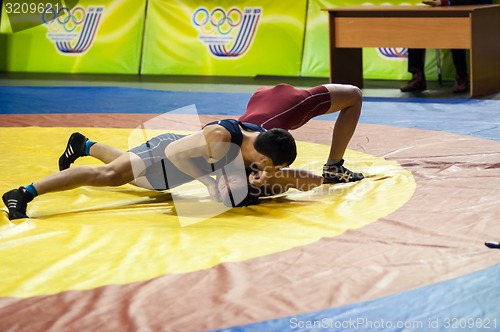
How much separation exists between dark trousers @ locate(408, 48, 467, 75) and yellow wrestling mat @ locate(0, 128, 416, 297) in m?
3.52

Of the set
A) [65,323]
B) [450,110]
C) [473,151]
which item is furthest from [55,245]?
[450,110]

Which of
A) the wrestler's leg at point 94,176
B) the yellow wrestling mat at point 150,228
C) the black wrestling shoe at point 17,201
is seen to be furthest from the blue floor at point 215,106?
the black wrestling shoe at point 17,201

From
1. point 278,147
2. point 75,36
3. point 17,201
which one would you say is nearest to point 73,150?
point 17,201

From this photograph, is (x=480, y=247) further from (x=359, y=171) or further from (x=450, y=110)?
(x=450, y=110)

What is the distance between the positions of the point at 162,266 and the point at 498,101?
15.6 feet

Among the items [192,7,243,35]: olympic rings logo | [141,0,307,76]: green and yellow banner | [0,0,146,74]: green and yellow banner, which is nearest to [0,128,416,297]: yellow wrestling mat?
[141,0,307,76]: green and yellow banner

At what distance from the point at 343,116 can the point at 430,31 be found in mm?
3258

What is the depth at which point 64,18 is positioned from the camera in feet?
35.7

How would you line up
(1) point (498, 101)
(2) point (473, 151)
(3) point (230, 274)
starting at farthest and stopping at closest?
(1) point (498, 101)
(2) point (473, 151)
(3) point (230, 274)

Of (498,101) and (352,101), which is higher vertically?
(352,101)

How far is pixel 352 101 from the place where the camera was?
16.7 ft

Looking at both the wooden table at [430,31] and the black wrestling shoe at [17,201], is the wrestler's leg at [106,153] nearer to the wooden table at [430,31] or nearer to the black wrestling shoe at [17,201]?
the black wrestling shoe at [17,201]

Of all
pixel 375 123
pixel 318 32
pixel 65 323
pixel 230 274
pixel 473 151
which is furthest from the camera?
pixel 318 32

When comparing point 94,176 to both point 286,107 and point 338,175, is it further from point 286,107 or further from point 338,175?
point 338,175
